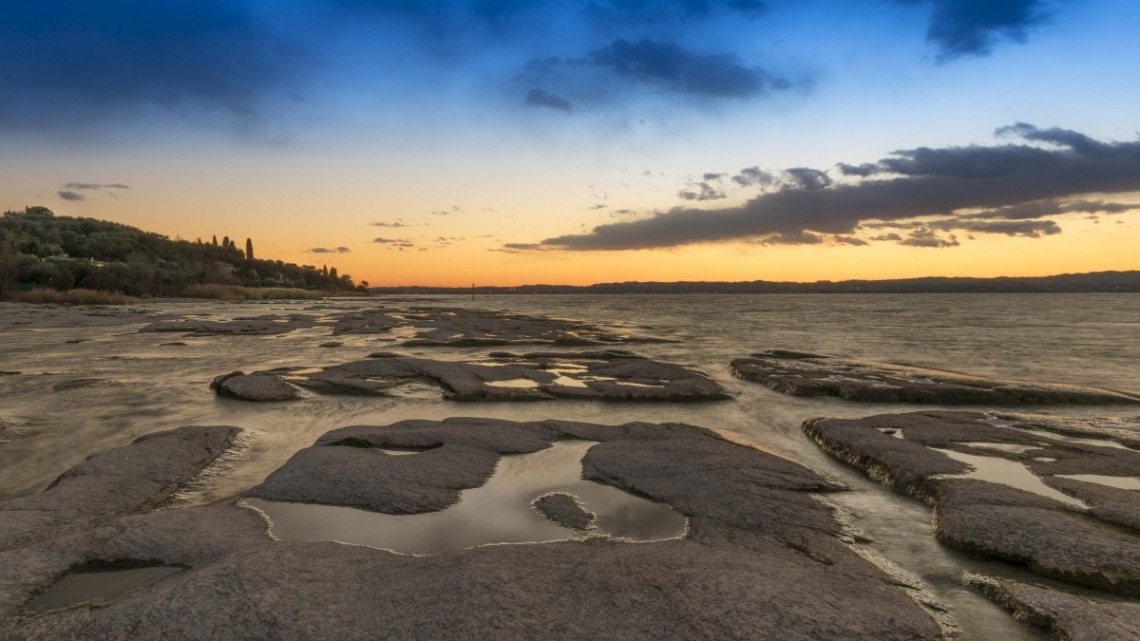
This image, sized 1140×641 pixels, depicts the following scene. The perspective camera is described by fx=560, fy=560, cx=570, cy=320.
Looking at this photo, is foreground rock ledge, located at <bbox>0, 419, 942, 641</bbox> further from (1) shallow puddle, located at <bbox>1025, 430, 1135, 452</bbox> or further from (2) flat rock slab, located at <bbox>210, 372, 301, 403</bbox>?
(2) flat rock slab, located at <bbox>210, 372, 301, 403</bbox>

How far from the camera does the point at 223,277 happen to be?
68.2 metres

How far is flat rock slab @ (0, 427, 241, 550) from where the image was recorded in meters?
3.38

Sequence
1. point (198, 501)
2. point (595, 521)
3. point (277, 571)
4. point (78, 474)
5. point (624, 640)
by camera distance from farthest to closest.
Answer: point (78, 474), point (198, 501), point (595, 521), point (277, 571), point (624, 640)

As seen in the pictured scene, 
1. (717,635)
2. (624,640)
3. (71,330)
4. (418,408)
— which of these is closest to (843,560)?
(717,635)

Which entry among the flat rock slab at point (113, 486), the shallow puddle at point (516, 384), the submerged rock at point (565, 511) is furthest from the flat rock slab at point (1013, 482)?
the flat rock slab at point (113, 486)

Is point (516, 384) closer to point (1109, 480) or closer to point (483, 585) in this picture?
point (483, 585)

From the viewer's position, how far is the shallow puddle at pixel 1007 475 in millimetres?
4319

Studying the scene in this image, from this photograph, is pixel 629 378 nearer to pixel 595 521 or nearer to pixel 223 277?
pixel 595 521

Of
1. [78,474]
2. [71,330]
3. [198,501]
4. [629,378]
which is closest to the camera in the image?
[198,501]

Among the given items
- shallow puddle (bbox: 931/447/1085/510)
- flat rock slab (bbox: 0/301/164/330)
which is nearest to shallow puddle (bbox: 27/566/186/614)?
shallow puddle (bbox: 931/447/1085/510)

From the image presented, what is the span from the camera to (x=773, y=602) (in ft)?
8.09

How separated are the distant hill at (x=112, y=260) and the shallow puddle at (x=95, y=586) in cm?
4388

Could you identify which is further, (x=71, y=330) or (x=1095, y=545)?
(x=71, y=330)

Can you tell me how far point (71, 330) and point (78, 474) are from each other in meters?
21.0
